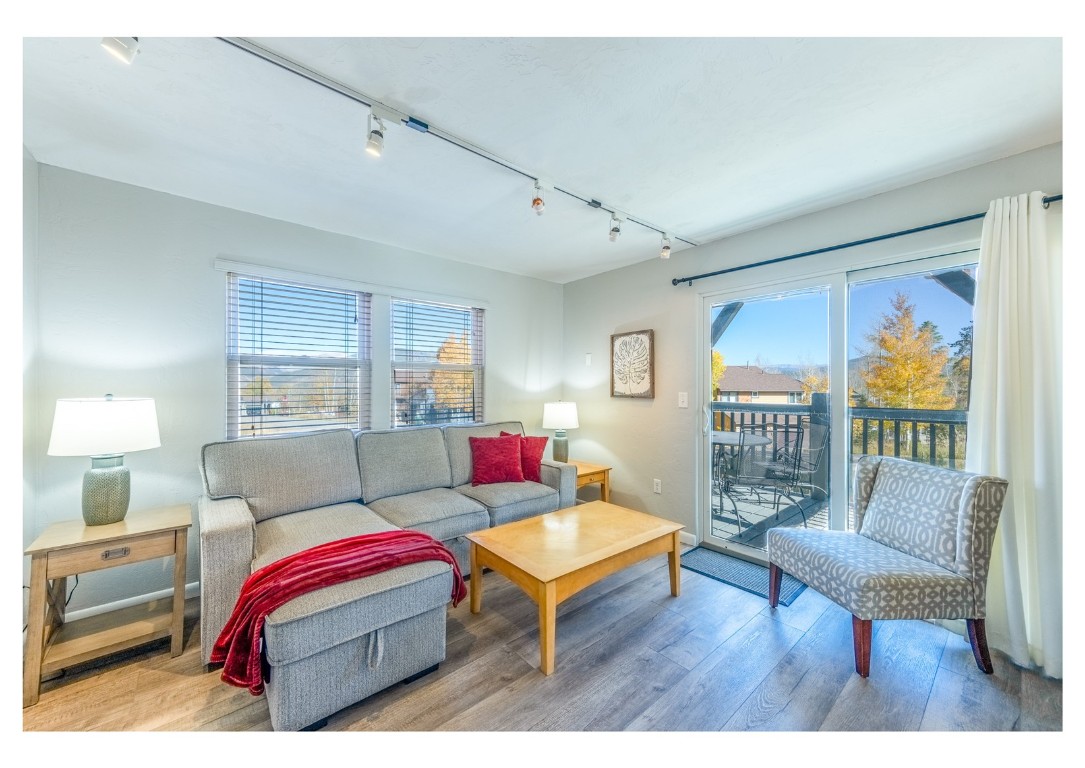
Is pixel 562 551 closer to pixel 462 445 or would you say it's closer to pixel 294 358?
pixel 462 445

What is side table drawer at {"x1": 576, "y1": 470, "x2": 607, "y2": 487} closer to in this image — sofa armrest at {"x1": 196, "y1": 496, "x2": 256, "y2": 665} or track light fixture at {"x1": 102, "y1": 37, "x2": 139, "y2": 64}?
sofa armrest at {"x1": 196, "y1": 496, "x2": 256, "y2": 665}

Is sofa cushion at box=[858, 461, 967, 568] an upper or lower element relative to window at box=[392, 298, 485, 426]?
lower

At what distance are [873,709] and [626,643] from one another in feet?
3.13

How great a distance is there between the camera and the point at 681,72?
138 centimetres

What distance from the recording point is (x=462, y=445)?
10.5ft

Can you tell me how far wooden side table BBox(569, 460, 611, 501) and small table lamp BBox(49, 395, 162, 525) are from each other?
2.74m

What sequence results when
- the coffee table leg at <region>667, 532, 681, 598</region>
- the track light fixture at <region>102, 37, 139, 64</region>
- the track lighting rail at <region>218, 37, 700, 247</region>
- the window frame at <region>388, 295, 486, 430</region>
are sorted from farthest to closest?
the window frame at <region>388, 295, 486, 430</region> → the coffee table leg at <region>667, 532, 681, 598</region> → the track lighting rail at <region>218, 37, 700, 247</region> → the track light fixture at <region>102, 37, 139, 64</region>

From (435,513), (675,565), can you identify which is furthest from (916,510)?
(435,513)

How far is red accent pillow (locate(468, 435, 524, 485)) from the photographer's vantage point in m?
3.07

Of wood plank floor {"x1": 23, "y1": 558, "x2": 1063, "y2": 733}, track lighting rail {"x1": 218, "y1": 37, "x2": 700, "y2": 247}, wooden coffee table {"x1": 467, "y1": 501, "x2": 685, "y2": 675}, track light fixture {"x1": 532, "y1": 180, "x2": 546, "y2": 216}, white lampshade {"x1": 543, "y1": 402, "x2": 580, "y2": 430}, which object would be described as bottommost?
wood plank floor {"x1": 23, "y1": 558, "x2": 1063, "y2": 733}

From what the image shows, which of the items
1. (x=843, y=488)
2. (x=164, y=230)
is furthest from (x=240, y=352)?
(x=843, y=488)

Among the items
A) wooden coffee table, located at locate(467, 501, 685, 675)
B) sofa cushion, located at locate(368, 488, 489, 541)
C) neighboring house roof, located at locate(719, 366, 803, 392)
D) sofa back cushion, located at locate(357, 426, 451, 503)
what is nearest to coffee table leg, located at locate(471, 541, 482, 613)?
wooden coffee table, located at locate(467, 501, 685, 675)
